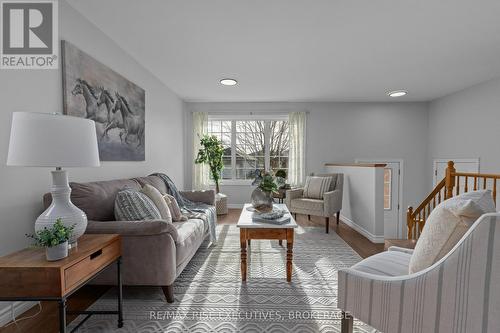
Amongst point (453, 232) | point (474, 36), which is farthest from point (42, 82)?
point (474, 36)

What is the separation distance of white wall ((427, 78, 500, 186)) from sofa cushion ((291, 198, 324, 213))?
2753 millimetres

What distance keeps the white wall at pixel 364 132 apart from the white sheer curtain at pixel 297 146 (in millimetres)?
136

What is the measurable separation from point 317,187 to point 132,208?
3086mm

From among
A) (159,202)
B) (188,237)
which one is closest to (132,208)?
(159,202)

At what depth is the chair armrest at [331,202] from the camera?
3745 mm

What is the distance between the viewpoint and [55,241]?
120 centimetres

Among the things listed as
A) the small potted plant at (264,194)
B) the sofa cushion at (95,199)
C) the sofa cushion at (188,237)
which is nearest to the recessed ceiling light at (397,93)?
the small potted plant at (264,194)

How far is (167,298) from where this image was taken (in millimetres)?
1898

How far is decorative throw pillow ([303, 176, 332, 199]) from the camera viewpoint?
4.16 meters

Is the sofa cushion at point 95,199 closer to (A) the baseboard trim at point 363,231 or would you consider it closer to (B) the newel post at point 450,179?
(A) the baseboard trim at point 363,231

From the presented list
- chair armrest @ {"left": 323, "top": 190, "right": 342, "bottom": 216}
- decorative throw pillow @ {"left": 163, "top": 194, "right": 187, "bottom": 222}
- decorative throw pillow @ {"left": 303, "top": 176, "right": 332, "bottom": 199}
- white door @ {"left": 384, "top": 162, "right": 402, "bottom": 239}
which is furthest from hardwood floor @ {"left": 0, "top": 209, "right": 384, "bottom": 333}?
white door @ {"left": 384, "top": 162, "right": 402, "bottom": 239}

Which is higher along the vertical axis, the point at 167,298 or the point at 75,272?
the point at 75,272

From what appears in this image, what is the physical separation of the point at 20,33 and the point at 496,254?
3118 millimetres

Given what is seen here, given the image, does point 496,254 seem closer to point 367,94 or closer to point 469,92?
point 367,94
